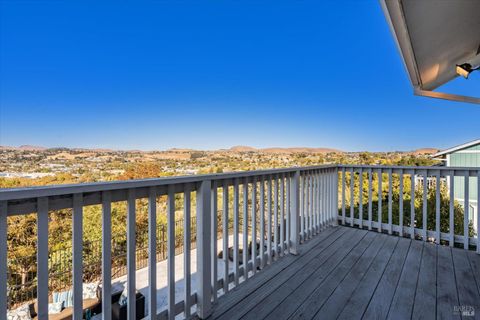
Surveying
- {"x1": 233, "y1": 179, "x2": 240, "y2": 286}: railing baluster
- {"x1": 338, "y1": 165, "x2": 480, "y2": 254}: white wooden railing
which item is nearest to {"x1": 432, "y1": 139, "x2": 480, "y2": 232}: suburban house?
{"x1": 338, "y1": 165, "x2": 480, "y2": 254}: white wooden railing

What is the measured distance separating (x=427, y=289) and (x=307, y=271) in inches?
39.0

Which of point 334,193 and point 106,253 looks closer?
point 106,253

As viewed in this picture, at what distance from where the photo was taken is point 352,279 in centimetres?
227

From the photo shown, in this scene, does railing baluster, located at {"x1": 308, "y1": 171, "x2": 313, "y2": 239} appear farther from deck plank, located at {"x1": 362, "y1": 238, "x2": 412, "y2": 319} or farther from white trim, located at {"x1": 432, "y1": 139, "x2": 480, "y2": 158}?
white trim, located at {"x1": 432, "y1": 139, "x2": 480, "y2": 158}

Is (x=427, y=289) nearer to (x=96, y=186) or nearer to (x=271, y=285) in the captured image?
(x=271, y=285)

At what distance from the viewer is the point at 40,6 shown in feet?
23.4

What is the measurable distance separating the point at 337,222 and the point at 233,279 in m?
2.54

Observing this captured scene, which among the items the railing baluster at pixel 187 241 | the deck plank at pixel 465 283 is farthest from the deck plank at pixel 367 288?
the railing baluster at pixel 187 241

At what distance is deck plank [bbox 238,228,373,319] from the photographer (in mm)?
1850

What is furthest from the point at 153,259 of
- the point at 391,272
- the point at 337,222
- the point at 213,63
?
the point at 213,63

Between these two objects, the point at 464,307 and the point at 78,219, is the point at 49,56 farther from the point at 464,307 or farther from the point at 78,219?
the point at 464,307

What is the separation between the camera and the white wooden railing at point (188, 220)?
1089 millimetres

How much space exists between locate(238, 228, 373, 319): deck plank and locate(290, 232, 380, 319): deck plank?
82mm

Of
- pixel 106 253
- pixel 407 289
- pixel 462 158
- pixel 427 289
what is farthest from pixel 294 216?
pixel 462 158
